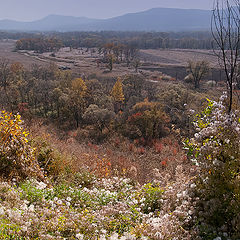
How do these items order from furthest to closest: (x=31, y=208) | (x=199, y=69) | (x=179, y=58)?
1. (x=179, y=58)
2. (x=199, y=69)
3. (x=31, y=208)

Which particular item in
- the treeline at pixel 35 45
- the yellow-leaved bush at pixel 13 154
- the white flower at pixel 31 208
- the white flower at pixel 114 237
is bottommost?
the white flower at pixel 114 237

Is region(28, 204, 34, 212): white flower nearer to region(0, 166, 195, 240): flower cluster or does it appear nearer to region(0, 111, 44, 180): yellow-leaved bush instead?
region(0, 166, 195, 240): flower cluster

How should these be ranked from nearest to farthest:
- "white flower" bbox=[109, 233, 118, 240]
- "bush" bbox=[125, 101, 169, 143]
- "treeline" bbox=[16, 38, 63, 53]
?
"white flower" bbox=[109, 233, 118, 240]
"bush" bbox=[125, 101, 169, 143]
"treeline" bbox=[16, 38, 63, 53]

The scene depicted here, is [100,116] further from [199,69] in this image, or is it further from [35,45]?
[35,45]

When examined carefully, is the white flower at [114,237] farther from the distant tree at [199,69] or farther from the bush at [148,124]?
the distant tree at [199,69]

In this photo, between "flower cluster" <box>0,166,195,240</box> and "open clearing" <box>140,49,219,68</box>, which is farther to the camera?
"open clearing" <box>140,49,219,68</box>

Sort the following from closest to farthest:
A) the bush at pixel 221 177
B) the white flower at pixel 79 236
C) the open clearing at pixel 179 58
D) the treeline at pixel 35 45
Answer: the white flower at pixel 79 236, the bush at pixel 221 177, the open clearing at pixel 179 58, the treeline at pixel 35 45

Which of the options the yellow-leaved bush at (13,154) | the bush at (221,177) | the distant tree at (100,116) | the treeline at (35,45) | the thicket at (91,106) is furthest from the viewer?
the treeline at (35,45)

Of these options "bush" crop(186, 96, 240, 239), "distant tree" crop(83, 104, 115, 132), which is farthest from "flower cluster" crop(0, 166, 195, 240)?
"distant tree" crop(83, 104, 115, 132)

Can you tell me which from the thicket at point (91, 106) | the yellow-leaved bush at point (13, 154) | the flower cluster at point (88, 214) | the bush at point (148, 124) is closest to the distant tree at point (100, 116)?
the thicket at point (91, 106)

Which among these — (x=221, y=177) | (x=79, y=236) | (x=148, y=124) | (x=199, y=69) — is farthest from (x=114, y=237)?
(x=199, y=69)

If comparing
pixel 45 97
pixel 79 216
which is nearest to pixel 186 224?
pixel 79 216

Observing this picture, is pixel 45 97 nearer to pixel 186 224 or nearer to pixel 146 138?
pixel 146 138

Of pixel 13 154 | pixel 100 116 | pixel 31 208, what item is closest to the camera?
pixel 31 208
